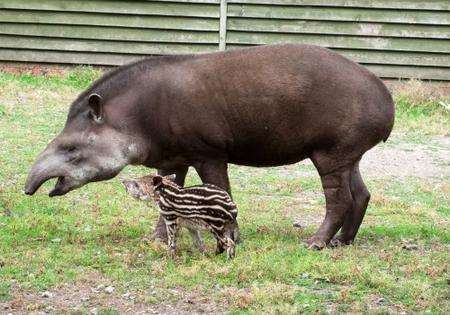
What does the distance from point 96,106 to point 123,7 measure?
9.44m

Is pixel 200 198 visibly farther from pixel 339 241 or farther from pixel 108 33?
pixel 108 33

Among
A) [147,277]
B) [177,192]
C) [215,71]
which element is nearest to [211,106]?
[215,71]

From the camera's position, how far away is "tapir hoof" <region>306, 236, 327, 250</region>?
7441 millimetres

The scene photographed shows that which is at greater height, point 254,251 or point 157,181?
point 157,181

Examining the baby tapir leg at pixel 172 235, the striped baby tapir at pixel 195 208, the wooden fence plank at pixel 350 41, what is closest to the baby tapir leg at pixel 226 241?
the striped baby tapir at pixel 195 208

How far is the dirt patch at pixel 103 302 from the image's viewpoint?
19.4 feet

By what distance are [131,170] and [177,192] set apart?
449 cm

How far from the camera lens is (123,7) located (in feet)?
54.1

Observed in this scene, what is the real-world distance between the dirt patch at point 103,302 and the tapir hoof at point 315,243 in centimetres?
154

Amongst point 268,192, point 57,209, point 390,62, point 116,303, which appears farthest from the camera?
point 390,62

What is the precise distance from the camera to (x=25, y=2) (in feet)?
54.4

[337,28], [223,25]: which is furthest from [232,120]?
[337,28]

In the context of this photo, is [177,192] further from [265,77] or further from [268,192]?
[268,192]

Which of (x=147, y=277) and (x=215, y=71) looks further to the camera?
(x=215, y=71)
